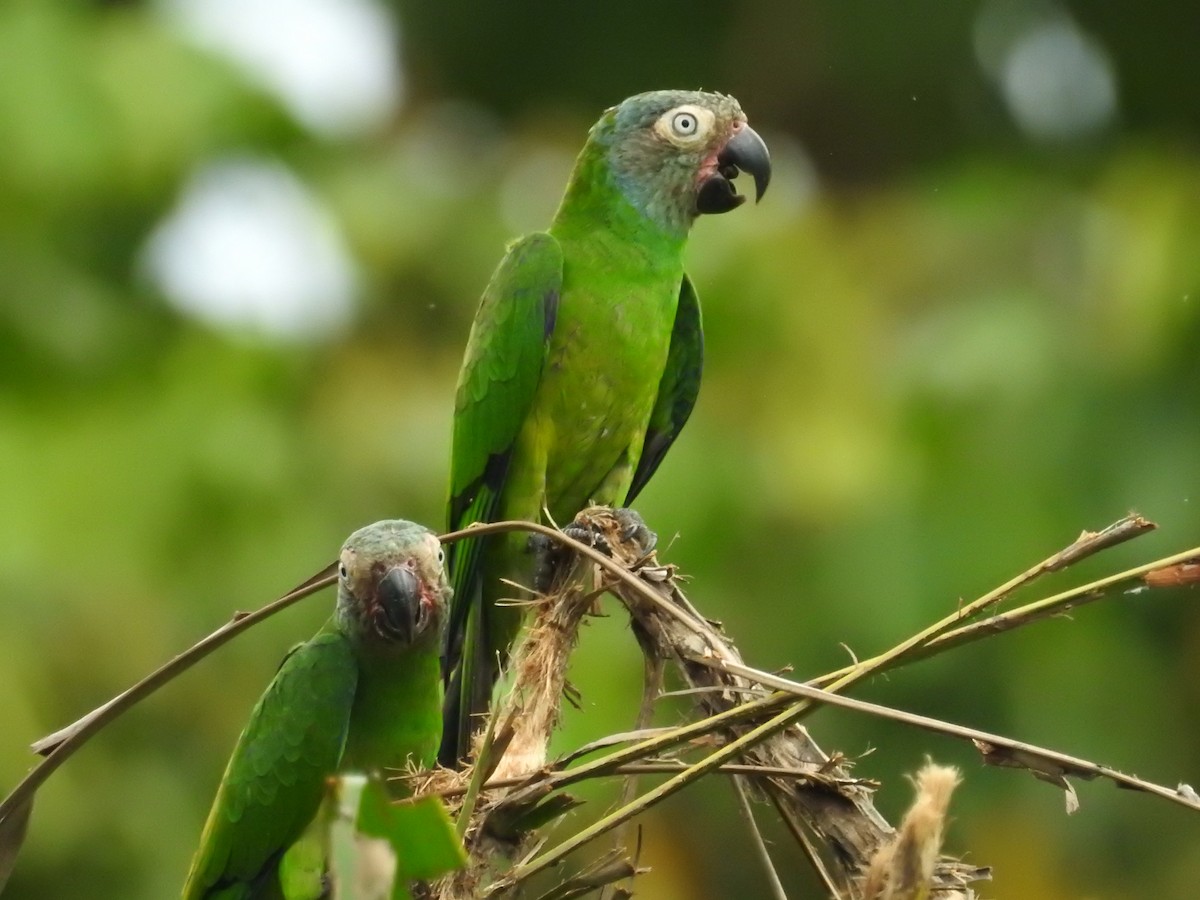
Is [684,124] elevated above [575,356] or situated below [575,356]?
above

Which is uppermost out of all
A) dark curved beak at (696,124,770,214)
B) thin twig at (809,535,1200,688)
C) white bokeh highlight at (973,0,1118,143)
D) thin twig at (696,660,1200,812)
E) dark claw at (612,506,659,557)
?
white bokeh highlight at (973,0,1118,143)

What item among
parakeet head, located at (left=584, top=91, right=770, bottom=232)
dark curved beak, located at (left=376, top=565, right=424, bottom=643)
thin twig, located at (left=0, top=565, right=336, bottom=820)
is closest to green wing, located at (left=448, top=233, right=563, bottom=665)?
parakeet head, located at (left=584, top=91, right=770, bottom=232)

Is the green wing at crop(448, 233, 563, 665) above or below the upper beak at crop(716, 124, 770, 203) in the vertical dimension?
below

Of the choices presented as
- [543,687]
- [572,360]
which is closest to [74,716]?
[572,360]

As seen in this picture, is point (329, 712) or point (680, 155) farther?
point (680, 155)

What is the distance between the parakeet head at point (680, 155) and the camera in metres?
4.39

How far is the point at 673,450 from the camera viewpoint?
25.3ft

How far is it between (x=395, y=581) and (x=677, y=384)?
49.5 inches

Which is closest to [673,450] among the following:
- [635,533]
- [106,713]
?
[635,533]

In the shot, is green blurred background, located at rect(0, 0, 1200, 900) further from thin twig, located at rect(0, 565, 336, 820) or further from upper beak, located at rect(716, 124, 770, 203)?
thin twig, located at rect(0, 565, 336, 820)

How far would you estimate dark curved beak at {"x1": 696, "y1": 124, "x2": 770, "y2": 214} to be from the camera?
4312mm

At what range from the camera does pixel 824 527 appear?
8.27 meters

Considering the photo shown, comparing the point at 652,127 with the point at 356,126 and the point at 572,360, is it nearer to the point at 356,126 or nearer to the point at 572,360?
the point at 572,360

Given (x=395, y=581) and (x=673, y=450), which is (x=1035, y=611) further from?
(x=673, y=450)
